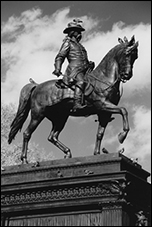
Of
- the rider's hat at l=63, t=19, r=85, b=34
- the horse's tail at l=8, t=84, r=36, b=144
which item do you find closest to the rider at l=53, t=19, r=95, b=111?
the rider's hat at l=63, t=19, r=85, b=34

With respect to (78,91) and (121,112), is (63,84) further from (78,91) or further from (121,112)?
(121,112)

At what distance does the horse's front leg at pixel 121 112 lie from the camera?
632 inches

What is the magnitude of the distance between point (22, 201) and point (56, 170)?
122cm

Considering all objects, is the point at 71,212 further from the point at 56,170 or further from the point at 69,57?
the point at 69,57

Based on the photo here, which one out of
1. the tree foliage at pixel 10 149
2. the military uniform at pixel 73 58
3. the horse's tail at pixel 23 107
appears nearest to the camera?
the military uniform at pixel 73 58

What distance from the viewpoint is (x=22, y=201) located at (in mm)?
15984

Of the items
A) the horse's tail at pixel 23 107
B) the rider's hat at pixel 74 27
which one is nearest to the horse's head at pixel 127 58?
the rider's hat at pixel 74 27

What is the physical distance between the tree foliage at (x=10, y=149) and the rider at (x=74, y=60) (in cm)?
1665

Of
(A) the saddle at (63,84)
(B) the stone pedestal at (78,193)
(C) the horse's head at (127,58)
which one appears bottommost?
(B) the stone pedestal at (78,193)

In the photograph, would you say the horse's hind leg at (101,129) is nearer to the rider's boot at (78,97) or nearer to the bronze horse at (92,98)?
the bronze horse at (92,98)

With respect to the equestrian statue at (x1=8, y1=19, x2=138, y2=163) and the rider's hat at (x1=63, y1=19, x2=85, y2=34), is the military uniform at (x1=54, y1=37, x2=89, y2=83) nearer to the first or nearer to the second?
the equestrian statue at (x1=8, y1=19, x2=138, y2=163)

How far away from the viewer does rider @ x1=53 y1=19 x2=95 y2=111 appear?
17.1m

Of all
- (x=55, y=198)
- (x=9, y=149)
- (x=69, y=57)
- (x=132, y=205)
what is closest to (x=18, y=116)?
(x=69, y=57)

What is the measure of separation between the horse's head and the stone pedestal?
2.51 meters
